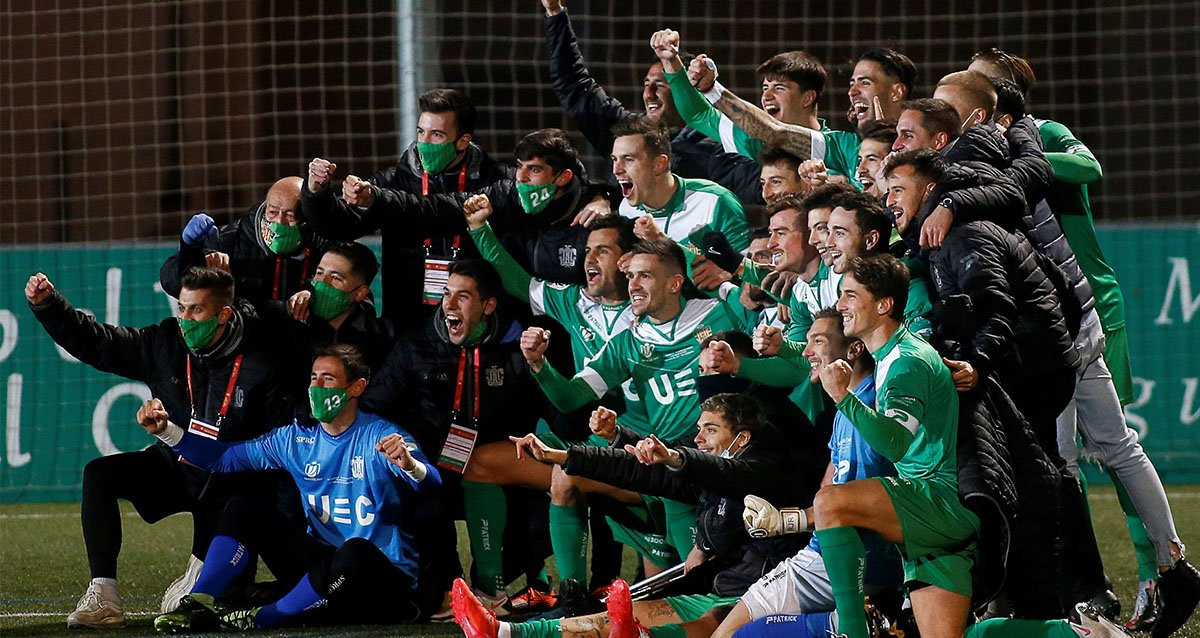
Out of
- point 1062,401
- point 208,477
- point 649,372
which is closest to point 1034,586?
point 1062,401

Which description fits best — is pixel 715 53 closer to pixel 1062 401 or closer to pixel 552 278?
pixel 552 278

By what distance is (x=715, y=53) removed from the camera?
44.0 ft

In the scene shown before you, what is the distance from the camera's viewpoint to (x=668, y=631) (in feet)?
16.1

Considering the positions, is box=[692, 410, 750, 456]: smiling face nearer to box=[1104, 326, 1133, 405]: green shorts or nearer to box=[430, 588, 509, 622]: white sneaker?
box=[430, 588, 509, 622]: white sneaker

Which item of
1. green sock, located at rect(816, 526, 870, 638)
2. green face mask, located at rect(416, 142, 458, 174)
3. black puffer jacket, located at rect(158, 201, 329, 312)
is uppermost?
green face mask, located at rect(416, 142, 458, 174)

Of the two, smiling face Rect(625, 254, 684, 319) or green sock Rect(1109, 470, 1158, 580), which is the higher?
smiling face Rect(625, 254, 684, 319)

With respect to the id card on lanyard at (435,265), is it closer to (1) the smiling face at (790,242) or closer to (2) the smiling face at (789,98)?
(2) the smiling face at (789,98)

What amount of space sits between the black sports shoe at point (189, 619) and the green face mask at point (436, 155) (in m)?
1.84

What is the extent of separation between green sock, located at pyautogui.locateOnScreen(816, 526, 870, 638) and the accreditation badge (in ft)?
6.05

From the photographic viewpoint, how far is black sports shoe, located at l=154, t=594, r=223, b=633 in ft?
18.2

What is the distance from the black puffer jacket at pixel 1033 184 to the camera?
5.11 meters

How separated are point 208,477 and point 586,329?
4.74 ft

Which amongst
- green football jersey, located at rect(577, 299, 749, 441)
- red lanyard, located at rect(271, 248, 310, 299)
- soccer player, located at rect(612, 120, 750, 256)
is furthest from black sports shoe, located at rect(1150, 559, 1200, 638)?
red lanyard, located at rect(271, 248, 310, 299)

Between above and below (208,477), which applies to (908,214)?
above
